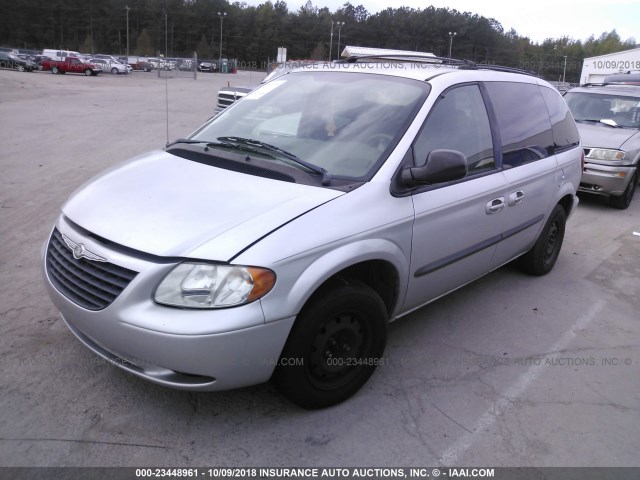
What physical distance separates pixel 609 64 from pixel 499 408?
182 feet

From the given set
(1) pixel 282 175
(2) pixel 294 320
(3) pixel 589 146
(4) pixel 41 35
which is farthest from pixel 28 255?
(4) pixel 41 35

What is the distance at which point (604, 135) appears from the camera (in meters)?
8.09

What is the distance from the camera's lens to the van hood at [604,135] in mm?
7832

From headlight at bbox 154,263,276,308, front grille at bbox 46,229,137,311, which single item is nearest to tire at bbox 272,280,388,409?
headlight at bbox 154,263,276,308

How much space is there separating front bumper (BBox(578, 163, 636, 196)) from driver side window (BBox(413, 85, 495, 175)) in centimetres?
487

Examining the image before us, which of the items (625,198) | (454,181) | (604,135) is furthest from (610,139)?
(454,181)

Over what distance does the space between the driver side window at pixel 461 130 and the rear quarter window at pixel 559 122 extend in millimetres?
1310

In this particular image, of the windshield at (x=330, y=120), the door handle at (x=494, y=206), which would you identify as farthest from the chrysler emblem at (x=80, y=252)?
the door handle at (x=494, y=206)

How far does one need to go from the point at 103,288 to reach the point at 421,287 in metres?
1.85

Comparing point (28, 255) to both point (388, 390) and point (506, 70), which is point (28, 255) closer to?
point (388, 390)

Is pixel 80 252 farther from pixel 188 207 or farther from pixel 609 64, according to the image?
pixel 609 64

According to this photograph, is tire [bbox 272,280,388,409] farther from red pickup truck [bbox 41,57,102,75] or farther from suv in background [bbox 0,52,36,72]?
suv in background [bbox 0,52,36,72]

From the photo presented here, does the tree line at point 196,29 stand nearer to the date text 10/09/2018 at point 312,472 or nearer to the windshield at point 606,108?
the windshield at point 606,108

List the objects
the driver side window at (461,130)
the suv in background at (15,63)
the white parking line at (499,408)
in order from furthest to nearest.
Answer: the suv in background at (15,63), the driver side window at (461,130), the white parking line at (499,408)
